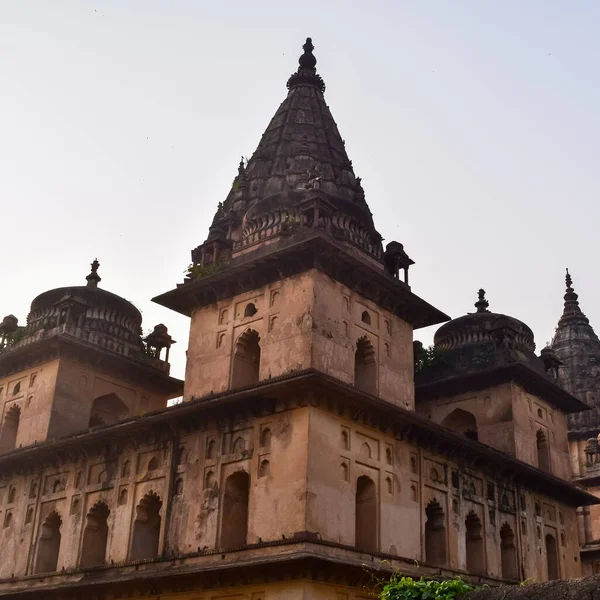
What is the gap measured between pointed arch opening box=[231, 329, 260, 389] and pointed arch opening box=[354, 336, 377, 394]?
2.43 m

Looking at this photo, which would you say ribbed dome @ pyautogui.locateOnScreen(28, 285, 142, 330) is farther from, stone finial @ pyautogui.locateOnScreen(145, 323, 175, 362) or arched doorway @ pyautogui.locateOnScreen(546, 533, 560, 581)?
arched doorway @ pyautogui.locateOnScreen(546, 533, 560, 581)

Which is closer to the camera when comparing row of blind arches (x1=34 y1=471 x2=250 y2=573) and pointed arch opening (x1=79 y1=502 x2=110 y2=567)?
row of blind arches (x1=34 y1=471 x2=250 y2=573)

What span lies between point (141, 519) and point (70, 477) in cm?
302

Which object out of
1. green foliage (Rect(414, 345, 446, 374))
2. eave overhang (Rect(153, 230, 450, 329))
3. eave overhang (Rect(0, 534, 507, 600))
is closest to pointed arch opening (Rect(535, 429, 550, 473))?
green foliage (Rect(414, 345, 446, 374))

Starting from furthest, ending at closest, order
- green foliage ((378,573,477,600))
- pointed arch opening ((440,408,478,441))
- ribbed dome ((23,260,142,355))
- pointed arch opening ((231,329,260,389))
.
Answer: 1. pointed arch opening ((440,408,478,441))
2. ribbed dome ((23,260,142,355))
3. pointed arch opening ((231,329,260,389))
4. green foliage ((378,573,477,600))

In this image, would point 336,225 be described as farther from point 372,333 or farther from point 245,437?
point 245,437

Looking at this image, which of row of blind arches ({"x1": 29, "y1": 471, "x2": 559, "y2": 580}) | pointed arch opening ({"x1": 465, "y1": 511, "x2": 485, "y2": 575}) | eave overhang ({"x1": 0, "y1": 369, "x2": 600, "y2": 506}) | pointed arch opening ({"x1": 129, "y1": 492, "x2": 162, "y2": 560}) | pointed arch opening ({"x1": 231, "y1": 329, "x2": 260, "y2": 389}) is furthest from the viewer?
pointed arch opening ({"x1": 465, "y1": 511, "x2": 485, "y2": 575})

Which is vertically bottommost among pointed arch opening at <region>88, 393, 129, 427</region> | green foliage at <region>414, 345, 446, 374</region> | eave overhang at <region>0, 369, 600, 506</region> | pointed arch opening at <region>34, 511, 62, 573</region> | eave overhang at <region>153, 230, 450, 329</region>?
pointed arch opening at <region>34, 511, 62, 573</region>

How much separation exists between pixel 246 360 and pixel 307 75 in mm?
11146

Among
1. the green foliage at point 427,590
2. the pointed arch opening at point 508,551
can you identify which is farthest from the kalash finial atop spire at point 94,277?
the green foliage at point 427,590

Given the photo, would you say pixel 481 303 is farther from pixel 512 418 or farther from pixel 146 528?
pixel 146 528

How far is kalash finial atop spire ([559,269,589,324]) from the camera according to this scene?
147 ft

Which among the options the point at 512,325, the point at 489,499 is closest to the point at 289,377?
the point at 489,499

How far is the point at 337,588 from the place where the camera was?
17.8 metres
